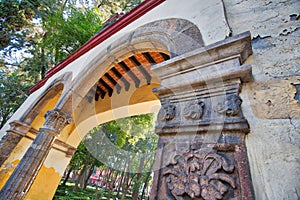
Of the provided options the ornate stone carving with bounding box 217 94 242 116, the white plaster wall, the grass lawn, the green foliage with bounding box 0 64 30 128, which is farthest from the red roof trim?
the grass lawn

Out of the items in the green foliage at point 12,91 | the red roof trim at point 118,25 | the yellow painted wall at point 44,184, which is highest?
the green foliage at point 12,91

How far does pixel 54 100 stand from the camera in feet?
12.9

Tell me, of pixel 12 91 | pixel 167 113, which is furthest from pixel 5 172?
pixel 12 91

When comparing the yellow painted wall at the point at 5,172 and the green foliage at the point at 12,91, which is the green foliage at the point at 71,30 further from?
the green foliage at the point at 12,91

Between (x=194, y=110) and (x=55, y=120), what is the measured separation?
7.98 ft

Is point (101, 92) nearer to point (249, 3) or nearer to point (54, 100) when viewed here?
point (54, 100)

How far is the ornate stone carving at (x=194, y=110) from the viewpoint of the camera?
→ 37.2 inches

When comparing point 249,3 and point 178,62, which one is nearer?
point 178,62

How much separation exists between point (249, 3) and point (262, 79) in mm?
780

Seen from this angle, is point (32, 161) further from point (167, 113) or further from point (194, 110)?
point (194, 110)

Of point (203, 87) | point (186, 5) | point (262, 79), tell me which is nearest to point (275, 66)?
point (262, 79)

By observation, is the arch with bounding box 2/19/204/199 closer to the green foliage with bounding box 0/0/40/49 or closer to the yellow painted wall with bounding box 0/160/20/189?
the yellow painted wall with bounding box 0/160/20/189

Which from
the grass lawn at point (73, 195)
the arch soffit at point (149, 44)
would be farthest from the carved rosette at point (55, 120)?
the grass lawn at point (73, 195)

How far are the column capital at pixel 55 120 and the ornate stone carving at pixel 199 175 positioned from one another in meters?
2.30
